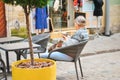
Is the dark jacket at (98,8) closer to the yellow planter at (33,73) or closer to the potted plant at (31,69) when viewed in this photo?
the potted plant at (31,69)

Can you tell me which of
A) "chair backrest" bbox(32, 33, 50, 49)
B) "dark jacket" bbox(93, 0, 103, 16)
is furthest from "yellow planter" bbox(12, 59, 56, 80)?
"dark jacket" bbox(93, 0, 103, 16)

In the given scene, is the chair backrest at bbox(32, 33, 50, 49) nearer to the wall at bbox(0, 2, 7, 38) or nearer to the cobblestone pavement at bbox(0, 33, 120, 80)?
the cobblestone pavement at bbox(0, 33, 120, 80)

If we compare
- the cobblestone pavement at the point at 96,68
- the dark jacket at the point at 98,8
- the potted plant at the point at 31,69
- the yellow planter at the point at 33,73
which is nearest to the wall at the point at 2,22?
the cobblestone pavement at the point at 96,68

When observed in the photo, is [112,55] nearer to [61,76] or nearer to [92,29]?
Result: [61,76]

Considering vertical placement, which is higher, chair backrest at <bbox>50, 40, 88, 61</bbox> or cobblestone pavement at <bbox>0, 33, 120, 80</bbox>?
chair backrest at <bbox>50, 40, 88, 61</bbox>

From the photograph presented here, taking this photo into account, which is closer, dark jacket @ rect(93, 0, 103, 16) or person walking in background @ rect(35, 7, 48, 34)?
person walking in background @ rect(35, 7, 48, 34)

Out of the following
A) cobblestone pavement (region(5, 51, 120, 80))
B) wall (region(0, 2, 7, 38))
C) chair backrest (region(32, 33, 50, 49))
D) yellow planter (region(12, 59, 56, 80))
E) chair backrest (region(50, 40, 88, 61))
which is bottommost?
cobblestone pavement (region(5, 51, 120, 80))

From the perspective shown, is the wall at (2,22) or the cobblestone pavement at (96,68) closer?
the cobblestone pavement at (96,68)

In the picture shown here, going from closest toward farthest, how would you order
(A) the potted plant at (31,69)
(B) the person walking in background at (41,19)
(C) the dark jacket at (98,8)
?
(A) the potted plant at (31,69)
(B) the person walking in background at (41,19)
(C) the dark jacket at (98,8)

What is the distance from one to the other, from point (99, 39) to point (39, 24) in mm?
2467

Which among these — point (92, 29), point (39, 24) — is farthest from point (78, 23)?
point (92, 29)

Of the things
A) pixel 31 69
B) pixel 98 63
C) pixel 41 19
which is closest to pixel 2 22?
pixel 41 19

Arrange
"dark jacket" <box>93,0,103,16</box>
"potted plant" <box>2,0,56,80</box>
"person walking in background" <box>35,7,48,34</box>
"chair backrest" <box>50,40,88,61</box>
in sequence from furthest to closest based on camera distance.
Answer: "dark jacket" <box>93,0,103,16</box>
"person walking in background" <box>35,7,48,34</box>
"chair backrest" <box>50,40,88,61</box>
"potted plant" <box>2,0,56,80</box>

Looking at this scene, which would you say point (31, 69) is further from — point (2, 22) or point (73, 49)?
point (2, 22)
